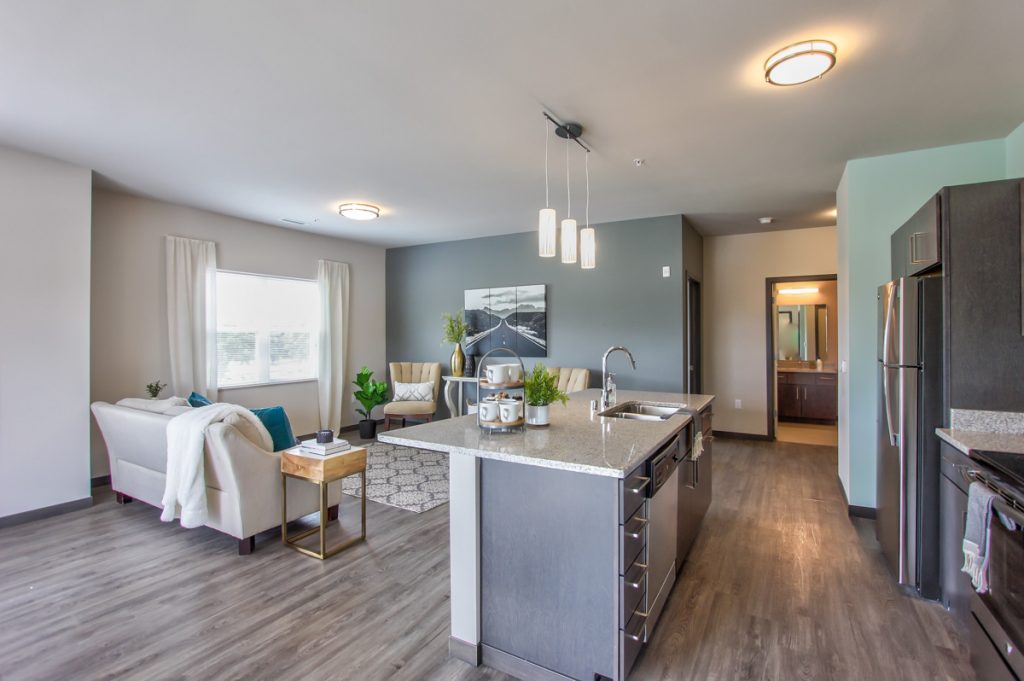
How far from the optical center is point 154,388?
172 inches

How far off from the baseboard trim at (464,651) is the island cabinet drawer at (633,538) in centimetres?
74

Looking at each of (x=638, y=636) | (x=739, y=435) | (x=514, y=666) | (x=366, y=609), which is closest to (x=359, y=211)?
(x=366, y=609)

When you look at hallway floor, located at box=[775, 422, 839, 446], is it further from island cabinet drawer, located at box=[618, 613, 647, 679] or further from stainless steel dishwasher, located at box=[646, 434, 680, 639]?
island cabinet drawer, located at box=[618, 613, 647, 679]

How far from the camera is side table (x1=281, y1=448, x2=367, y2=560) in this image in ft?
Answer: 9.32

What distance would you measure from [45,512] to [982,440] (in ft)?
18.5

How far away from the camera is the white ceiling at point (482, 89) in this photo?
193cm

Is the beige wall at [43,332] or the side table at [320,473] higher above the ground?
the beige wall at [43,332]

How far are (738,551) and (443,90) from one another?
3.18 metres

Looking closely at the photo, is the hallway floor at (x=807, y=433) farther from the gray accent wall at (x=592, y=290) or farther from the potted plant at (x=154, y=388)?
the potted plant at (x=154, y=388)

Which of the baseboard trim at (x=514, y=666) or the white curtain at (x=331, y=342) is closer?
the baseboard trim at (x=514, y=666)

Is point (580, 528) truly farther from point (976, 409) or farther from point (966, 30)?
point (966, 30)

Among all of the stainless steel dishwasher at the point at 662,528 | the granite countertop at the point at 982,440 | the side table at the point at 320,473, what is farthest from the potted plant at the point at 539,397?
the granite countertop at the point at 982,440

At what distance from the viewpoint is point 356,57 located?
2215mm

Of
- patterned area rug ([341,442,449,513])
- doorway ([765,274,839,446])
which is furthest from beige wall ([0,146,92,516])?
doorway ([765,274,839,446])
